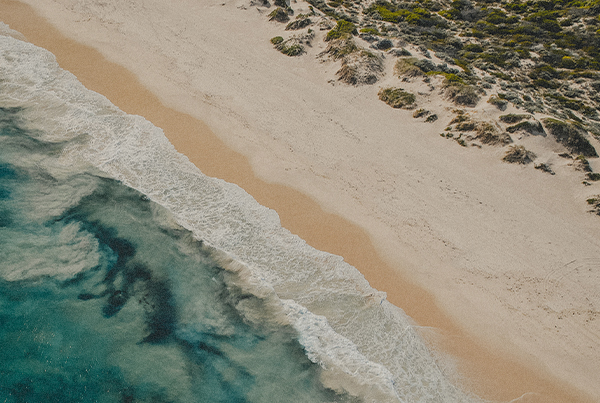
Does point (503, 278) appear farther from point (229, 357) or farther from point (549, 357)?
point (229, 357)

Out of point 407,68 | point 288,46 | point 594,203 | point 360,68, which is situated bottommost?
point 594,203

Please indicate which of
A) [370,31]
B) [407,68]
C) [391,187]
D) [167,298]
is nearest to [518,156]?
[391,187]

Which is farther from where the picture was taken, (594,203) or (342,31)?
(342,31)

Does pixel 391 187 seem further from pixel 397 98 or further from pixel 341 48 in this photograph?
pixel 341 48

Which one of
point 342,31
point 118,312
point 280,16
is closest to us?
point 118,312

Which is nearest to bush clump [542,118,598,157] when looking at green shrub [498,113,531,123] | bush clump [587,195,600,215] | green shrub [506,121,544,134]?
green shrub [506,121,544,134]

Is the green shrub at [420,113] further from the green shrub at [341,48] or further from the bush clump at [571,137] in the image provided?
the green shrub at [341,48]
